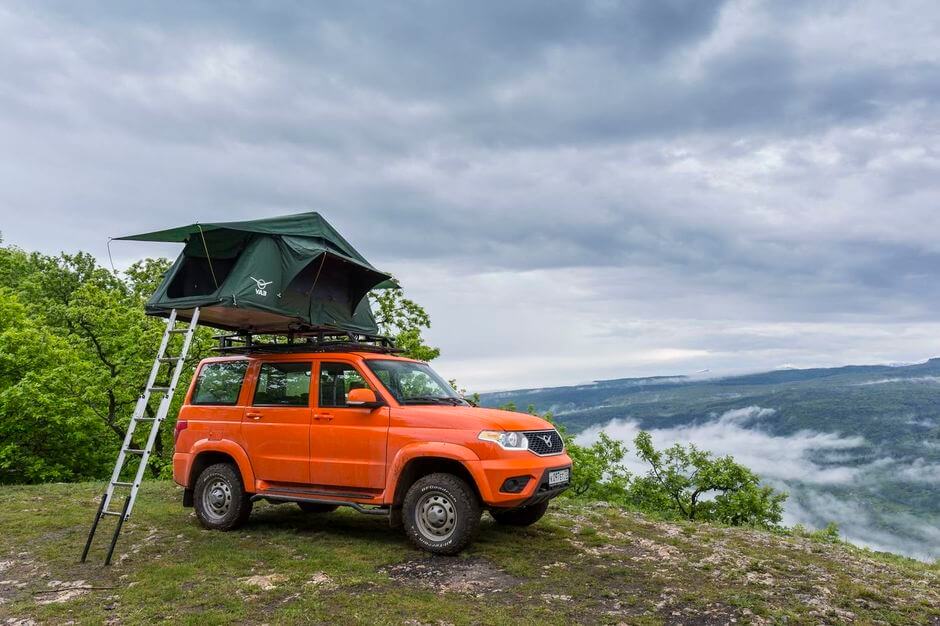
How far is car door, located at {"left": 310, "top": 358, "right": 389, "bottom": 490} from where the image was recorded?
765 cm

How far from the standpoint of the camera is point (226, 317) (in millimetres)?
9086

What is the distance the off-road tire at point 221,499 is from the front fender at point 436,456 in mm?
2466

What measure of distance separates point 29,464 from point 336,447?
20.4 m

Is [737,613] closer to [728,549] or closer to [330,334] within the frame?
[728,549]

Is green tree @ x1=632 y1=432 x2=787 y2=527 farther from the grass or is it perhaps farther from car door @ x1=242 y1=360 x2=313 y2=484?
car door @ x1=242 y1=360 x2=313 y2=484

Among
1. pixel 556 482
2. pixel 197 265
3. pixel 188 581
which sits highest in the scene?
pixel 197 265

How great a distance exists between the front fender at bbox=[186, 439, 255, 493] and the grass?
2.30 feet

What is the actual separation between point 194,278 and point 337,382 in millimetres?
2459

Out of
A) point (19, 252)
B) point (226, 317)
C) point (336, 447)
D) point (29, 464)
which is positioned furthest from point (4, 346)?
point (19, 252)

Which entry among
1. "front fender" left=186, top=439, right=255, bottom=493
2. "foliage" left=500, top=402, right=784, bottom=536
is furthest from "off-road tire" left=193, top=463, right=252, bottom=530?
"foliage" left=500, top=402, right=784, bottom=536

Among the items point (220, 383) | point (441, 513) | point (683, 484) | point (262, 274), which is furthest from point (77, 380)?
point (683, 484)

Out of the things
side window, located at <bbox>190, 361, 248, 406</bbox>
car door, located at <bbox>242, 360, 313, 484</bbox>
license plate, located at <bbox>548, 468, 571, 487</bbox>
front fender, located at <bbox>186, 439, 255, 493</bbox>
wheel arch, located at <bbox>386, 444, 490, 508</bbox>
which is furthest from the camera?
side window, located at <bbox>190, 361, 248, 406</bbox>

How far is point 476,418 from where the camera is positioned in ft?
23.7

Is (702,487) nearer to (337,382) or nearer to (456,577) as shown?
(337,382)
